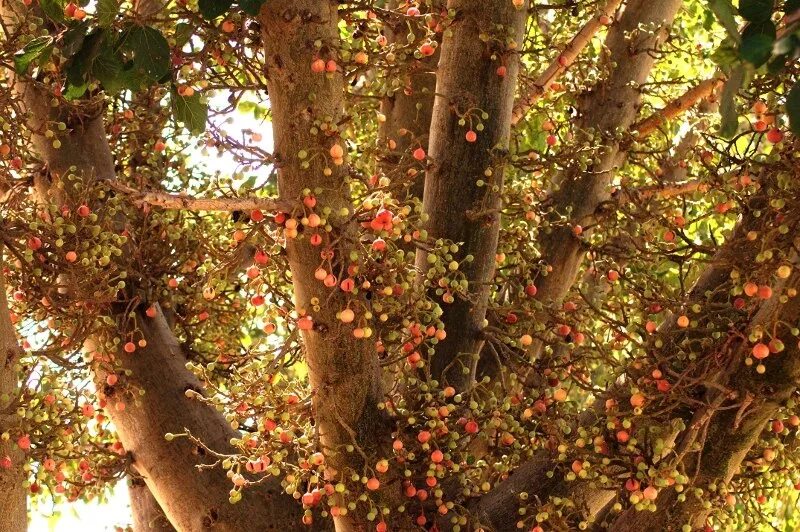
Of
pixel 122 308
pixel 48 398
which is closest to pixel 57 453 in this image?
pixel 48 398

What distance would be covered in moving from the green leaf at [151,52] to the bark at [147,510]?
7.69ft

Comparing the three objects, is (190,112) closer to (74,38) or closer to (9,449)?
(74,38)

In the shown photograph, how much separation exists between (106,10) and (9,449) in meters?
1.61

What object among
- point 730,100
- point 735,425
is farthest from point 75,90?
point 735,425

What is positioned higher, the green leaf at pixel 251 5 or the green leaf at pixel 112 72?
Result: the green leaf at pixel 112 72

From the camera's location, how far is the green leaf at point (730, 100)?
236 cm

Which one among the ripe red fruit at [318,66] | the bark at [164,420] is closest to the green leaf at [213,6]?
the ripe red fruit at [318,66]

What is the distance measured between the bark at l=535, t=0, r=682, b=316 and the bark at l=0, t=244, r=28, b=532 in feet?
7.26

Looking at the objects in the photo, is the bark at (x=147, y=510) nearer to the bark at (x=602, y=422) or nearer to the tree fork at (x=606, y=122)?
the bark at (x=602, y=422)

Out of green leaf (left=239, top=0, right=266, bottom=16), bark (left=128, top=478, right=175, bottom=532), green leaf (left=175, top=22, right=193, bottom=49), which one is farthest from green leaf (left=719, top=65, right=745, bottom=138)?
bark (left=128, top=478, right=175, bottom=532)

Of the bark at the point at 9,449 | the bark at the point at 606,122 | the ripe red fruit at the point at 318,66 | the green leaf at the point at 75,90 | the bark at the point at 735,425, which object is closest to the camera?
the bark at the point at 735,425

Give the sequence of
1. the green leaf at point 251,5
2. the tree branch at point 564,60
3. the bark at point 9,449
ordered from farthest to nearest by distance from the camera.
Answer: the tree branch at point 564,60 → the bark at point 9,449 → the green leaf at point 251,5

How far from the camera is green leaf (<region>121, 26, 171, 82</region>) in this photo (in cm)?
319

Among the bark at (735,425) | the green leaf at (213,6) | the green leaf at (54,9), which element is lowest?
Answer: the bark at (735,425)
